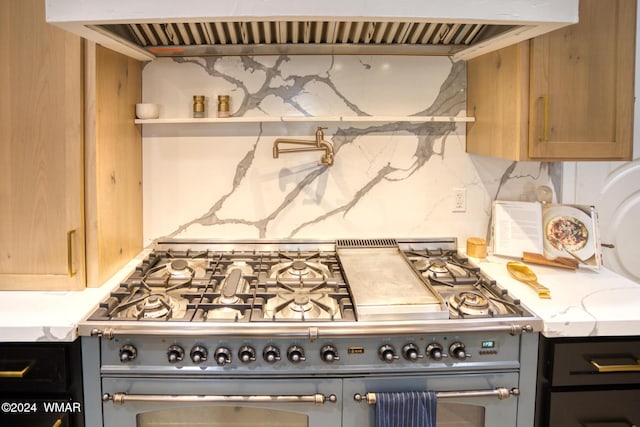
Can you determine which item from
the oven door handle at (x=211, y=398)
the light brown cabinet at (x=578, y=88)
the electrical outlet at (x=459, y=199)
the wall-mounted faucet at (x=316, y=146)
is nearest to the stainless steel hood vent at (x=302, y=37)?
the light brown cabinet at (x=578, y=88)

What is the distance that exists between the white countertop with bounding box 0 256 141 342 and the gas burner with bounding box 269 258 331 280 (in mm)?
588

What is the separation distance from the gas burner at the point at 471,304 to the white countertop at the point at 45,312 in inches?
46.2

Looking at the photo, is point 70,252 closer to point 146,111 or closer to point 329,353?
point 146,111

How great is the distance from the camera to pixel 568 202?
2.44 m

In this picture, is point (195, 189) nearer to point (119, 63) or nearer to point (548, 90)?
point (119, 63)

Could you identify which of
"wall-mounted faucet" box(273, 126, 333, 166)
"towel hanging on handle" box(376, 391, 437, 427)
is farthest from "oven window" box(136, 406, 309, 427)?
"wall-mounted faucet" box(273, 126, 333, 166)

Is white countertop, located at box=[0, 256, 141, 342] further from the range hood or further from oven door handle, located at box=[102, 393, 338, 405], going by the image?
the range hood

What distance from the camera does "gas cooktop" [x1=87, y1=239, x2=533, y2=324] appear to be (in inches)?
68.2

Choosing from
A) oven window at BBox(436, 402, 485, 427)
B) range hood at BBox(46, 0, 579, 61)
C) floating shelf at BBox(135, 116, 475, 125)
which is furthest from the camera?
floating shelf at BBox(135, 116, 475, 125)

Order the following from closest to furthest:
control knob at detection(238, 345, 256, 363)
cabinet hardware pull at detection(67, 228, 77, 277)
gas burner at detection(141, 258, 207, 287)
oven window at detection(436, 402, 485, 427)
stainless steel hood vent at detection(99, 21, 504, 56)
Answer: control knob at detection(238, 345, 256, 363), oven window at detection(436, 402, 485, 427), cabinet hardware pull at detection(67, 228, 77, 277), gas burner at detection(141, 258, 207, 287), stainless steel hood vent at detection(99, 21, 504, 56)

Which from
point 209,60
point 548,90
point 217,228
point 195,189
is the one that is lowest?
point 217,228

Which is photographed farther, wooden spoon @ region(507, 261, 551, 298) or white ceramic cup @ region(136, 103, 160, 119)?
white ceramic cup @ region(136, 103, 160, 119)

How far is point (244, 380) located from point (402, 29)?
1432mm

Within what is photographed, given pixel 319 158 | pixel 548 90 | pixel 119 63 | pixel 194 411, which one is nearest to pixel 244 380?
pixel 194 411
